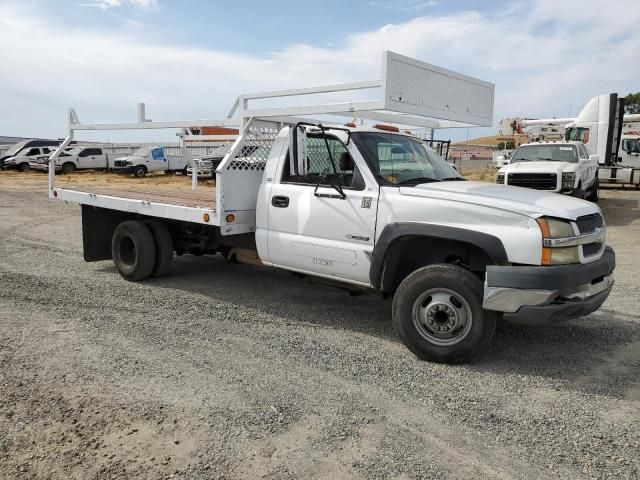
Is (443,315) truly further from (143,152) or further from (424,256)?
(143,152)

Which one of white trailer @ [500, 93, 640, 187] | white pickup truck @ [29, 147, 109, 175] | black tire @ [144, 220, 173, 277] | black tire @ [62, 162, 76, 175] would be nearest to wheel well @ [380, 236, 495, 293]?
black tire @ [144, 220, 173, 277]

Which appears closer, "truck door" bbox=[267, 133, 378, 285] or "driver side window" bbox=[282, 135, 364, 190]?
"truck door" bbox=[267, 133, 378, 285]

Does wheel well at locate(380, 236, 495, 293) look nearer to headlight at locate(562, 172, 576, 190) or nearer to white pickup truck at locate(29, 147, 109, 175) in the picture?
headlight at locate(562, 172, 576, 190)

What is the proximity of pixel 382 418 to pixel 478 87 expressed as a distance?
3364 mm

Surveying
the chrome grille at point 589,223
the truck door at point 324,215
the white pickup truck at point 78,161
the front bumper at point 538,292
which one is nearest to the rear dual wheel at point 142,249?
the truck door at point 324,215

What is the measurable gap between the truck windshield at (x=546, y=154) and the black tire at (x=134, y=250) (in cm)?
1116

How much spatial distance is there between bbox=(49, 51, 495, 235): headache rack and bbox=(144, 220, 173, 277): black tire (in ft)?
1.11

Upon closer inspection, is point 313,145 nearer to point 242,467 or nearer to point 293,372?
point 293,372

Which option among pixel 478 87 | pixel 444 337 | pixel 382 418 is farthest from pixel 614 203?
pixel 382 418

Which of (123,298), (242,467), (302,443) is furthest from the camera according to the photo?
(123,298)

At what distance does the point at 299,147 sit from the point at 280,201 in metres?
0.62

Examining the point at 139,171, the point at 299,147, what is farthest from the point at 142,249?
the point at 139,171

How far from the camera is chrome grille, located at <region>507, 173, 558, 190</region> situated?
13309mm

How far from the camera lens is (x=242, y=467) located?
9.80 feet
